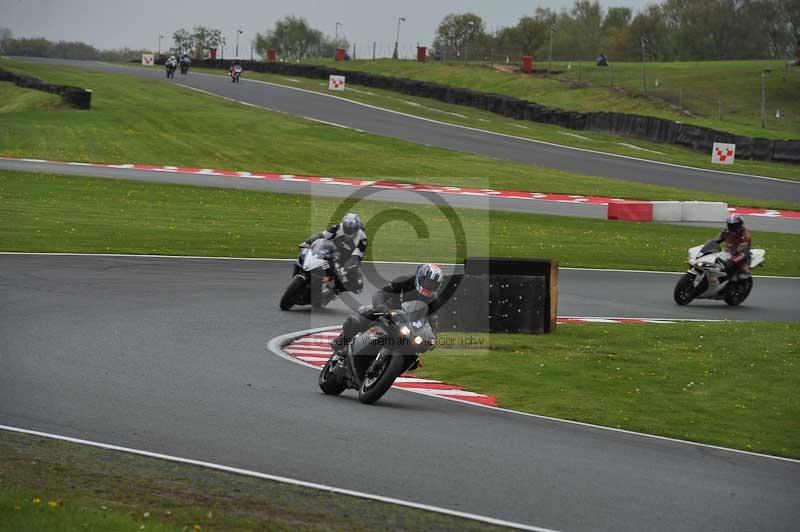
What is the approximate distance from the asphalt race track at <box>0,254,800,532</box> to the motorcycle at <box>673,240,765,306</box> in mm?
7745

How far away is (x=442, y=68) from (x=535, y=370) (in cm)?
6369

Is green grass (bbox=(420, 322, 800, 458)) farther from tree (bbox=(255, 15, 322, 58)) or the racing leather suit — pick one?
tree (bbox=(255, 15, 322, 58))

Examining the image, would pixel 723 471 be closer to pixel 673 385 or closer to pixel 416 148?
pixel 673 385

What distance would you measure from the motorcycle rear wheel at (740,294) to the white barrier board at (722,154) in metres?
26.6

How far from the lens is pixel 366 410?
1118 cm

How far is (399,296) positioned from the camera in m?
11.3

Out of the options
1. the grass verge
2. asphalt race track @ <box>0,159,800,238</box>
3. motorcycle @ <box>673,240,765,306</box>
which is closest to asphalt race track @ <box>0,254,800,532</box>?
the grass verge

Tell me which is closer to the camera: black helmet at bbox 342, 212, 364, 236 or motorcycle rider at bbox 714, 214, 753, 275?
black helmet at bbox 342, 212, 364, 236

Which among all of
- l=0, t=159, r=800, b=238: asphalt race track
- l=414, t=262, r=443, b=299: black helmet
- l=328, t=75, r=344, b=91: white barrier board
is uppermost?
l=328, t=75, r=344, b=91: white barrier board

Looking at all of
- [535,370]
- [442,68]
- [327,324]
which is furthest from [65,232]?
[442,68]

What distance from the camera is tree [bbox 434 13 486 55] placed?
11925cm

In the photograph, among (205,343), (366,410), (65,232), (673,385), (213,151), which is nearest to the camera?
(366,410)

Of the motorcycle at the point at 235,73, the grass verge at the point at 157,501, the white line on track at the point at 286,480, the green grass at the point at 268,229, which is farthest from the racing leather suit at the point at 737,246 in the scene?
the motorcycle at the point at 235,73

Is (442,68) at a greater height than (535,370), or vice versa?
(442,68)
